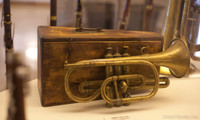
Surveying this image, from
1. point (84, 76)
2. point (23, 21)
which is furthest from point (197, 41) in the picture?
point (23, 21)

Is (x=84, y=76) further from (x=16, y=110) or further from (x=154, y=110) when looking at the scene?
(x=16, y=110)

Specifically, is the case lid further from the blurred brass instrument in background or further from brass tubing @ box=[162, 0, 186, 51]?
brass tubing @ box=[162, 0, 186, 51]

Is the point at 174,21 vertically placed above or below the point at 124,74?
above

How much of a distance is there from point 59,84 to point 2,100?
35cm

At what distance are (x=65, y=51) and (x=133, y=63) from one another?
0.37 m

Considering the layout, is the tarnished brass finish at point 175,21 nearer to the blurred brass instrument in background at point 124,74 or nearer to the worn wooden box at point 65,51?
the blurred brass instrument in background at point 124,74

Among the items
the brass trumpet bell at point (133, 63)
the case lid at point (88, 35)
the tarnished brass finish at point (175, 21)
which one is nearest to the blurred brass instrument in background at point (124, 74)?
the brass trumpet bell at point (133, 63)

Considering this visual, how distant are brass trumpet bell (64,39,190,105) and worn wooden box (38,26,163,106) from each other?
0.08 meters

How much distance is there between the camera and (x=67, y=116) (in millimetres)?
1181

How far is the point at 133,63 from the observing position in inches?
48.1

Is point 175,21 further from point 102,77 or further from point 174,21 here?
point 102,77

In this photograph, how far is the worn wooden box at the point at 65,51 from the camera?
1.20m

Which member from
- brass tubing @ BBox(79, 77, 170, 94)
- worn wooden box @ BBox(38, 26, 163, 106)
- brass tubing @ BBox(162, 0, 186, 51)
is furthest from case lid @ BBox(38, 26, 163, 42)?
brass tubing @ BBox(162, 0, 186, 51)

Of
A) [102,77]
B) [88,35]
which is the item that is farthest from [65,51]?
[102,77]
